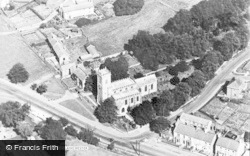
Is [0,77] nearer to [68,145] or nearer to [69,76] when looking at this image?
[69,76]

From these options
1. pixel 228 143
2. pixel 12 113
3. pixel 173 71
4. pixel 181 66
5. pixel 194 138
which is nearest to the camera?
pixel 228 143

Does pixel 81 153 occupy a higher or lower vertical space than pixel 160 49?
lower

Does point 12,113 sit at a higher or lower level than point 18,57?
lower

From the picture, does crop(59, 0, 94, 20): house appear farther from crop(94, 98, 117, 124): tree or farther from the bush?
crop(94, 98, 117, 124): tree

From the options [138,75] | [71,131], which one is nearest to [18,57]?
[138,75]

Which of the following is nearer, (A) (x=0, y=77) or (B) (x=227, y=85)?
(B) (x=227, y=85)

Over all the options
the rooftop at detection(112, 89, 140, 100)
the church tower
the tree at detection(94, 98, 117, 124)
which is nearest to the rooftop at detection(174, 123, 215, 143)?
the tree at detection(94, 98, 117, 124)

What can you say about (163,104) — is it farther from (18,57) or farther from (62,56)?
(18,57)

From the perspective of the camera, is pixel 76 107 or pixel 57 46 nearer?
pixel 76 107

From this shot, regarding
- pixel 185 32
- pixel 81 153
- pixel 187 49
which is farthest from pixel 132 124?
pixel 185 32
